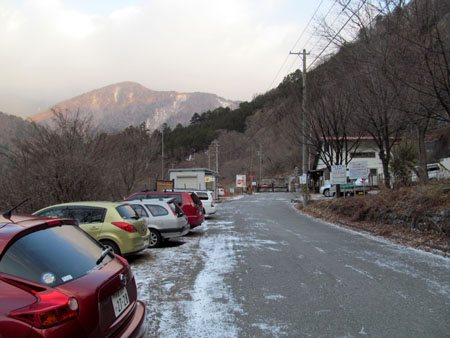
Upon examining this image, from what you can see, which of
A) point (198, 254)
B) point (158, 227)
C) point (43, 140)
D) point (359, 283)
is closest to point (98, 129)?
point (43, 140)

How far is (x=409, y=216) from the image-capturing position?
11.9 m

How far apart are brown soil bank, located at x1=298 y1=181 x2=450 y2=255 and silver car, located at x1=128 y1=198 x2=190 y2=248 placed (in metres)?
6.92

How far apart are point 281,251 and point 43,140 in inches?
427

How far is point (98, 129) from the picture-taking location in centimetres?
1823

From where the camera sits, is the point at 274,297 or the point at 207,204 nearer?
the point at 274,297

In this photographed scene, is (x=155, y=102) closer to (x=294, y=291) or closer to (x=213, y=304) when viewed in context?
(x=294, y=291)

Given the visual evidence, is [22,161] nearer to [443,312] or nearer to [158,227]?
[158,227]

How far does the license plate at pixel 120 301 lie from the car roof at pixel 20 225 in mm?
854

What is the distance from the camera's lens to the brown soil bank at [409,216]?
10059 mm

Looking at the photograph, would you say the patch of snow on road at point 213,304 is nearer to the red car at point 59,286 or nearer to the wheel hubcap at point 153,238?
the red car at point 59,286

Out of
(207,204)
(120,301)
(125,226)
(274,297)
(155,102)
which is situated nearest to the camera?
(120,301)

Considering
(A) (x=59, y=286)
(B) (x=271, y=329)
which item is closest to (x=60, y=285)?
(A) (x=59, y=286)

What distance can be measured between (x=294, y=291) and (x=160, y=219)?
220 inches

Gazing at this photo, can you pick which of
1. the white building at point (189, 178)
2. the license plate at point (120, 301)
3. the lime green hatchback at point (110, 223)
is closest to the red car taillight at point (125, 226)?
the lime green hatchback at point (110, 223)
